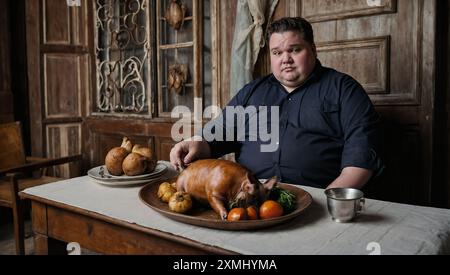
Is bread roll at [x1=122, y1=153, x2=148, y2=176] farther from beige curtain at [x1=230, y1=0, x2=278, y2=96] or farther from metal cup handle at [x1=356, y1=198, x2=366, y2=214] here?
beige curtain at [x1=230, y1=0, x2=278, y2=96]

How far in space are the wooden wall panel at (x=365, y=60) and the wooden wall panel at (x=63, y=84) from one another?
9.29 feet

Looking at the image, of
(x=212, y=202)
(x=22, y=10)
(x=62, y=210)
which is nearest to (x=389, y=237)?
(x=212, y=202)

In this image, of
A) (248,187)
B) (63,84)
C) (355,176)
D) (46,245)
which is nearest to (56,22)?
(63,84)

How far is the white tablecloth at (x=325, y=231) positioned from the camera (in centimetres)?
99

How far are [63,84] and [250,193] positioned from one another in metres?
3.73

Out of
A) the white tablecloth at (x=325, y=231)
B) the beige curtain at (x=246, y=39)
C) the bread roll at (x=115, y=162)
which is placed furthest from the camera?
the beige curtain at (x=246, y=39)

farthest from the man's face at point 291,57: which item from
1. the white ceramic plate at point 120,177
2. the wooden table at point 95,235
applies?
the wooden table at point 95,235

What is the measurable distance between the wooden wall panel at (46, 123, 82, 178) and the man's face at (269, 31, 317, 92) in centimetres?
299

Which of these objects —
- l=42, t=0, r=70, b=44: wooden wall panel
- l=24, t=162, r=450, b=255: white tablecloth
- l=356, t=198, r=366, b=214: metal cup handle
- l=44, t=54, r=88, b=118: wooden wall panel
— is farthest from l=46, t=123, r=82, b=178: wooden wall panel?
l=356, t=198, r=366, b=214: metal cup handle

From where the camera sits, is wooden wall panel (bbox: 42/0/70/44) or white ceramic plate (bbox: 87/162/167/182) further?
wooden wall panel (bbox: 42/0/70/44)

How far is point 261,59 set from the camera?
336 centimetres

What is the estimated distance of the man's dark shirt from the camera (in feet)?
6.43

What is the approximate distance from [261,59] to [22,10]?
2775 millimetres

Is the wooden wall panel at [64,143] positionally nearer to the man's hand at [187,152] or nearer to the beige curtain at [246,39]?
the beige curtain at [246,39]
